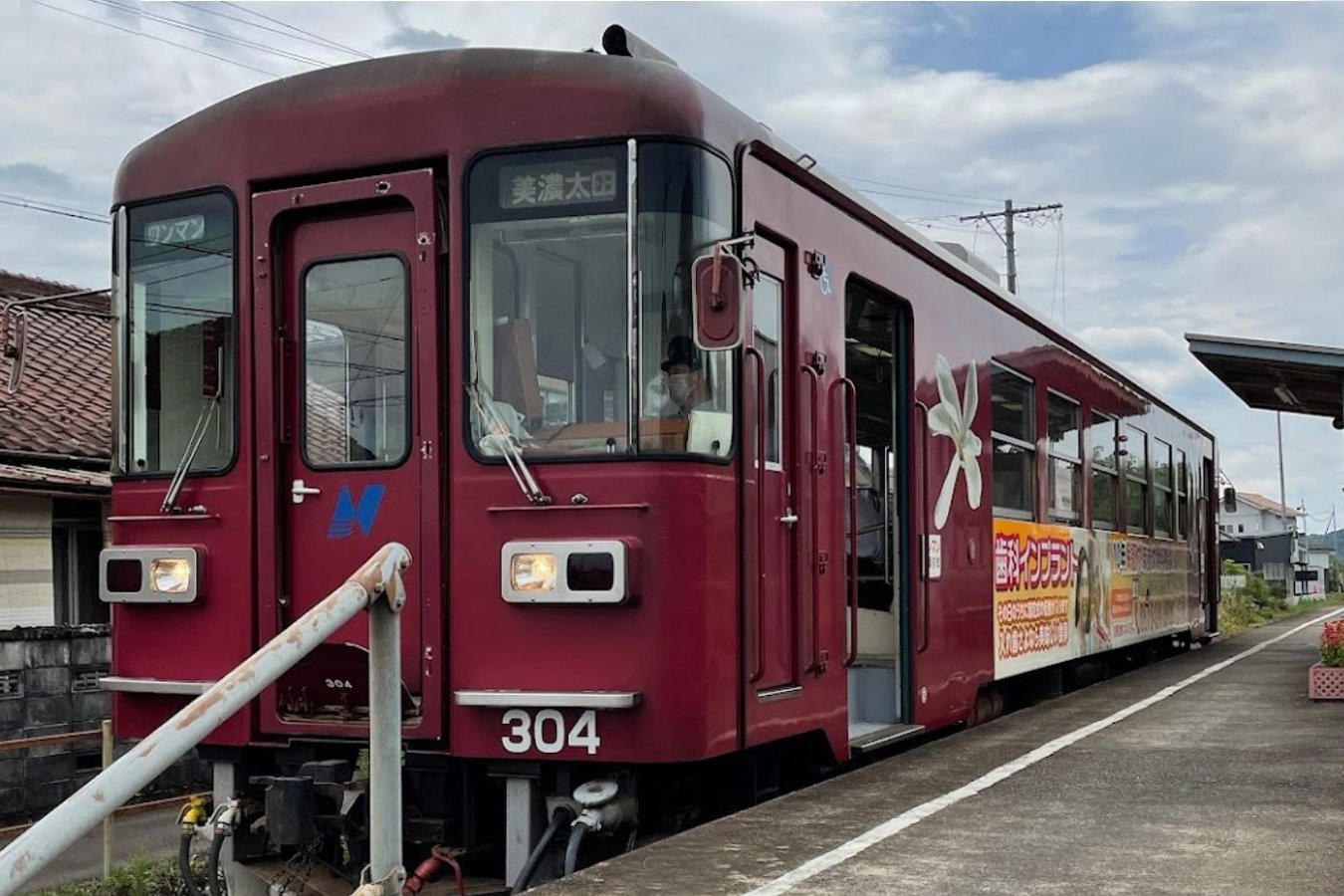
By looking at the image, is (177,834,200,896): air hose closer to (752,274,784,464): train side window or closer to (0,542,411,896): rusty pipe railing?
(0,542,411,896): rusty pipe railing

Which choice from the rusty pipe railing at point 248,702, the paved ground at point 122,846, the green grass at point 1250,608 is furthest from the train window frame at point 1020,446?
the green grass at point 1250,608

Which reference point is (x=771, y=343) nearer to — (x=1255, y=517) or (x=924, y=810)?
(x=924, y=810)

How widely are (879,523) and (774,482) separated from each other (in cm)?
267

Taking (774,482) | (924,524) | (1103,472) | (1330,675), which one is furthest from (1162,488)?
(774,482)

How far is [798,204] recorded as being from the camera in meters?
6.09

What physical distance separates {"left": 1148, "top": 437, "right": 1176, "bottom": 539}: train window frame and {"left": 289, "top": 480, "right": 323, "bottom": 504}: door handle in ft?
32.6

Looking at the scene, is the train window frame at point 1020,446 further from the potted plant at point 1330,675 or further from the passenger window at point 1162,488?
the passenger window at point 1162,488

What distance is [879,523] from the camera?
823 cm

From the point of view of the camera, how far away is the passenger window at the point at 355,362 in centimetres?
552

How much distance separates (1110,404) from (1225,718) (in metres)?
3.85

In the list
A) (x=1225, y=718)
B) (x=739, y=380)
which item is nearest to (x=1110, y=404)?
(x=1225, y=718)

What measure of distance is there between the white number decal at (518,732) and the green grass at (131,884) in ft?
14.6

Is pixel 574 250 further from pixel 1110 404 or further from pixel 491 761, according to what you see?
pixel 1110 404

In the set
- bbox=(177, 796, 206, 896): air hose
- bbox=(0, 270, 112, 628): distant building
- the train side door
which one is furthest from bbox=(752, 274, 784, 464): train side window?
bbox=(0, 270, 112, 628): distant building
